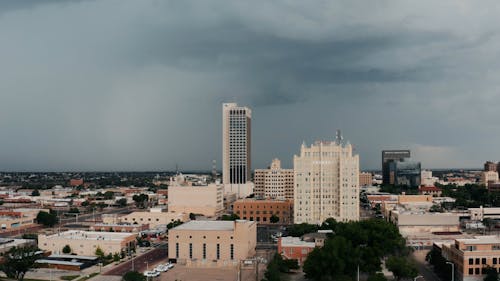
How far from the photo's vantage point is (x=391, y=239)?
58094mm

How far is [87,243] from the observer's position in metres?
67.0

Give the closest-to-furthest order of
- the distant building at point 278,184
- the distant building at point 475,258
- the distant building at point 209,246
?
the distant building at point 475,258 → the distant building at point 209,246 → the distant building at point 278,184

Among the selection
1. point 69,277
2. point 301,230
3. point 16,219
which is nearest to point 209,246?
point 69,277

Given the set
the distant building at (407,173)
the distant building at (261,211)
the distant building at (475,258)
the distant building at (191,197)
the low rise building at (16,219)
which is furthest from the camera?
the distant building at (407,173)

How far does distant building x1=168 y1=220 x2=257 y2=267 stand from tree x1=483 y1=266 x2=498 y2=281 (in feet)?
87.8

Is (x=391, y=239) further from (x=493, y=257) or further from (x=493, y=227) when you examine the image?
(x=493, y=227)

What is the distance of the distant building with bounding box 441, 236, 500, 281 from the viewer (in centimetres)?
4900

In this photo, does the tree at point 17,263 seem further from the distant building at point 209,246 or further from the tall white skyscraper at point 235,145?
the tall white skyscraper at point 235,145

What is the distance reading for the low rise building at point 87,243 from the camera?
217 feet

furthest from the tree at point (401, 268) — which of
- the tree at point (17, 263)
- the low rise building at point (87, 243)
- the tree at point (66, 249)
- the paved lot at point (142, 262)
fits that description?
the tree at point (66, 249)

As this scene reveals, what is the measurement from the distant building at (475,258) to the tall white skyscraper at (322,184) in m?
36.8

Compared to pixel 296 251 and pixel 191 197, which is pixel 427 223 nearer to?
pixel 296 251

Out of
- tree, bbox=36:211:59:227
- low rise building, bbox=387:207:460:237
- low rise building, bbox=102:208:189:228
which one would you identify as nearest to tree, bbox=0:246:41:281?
low rise building, bbox=102:208:189:228

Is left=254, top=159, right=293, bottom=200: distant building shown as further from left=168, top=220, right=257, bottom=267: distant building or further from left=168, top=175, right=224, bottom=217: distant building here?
left=168, top=220, right=257, bottom=267: distant building
